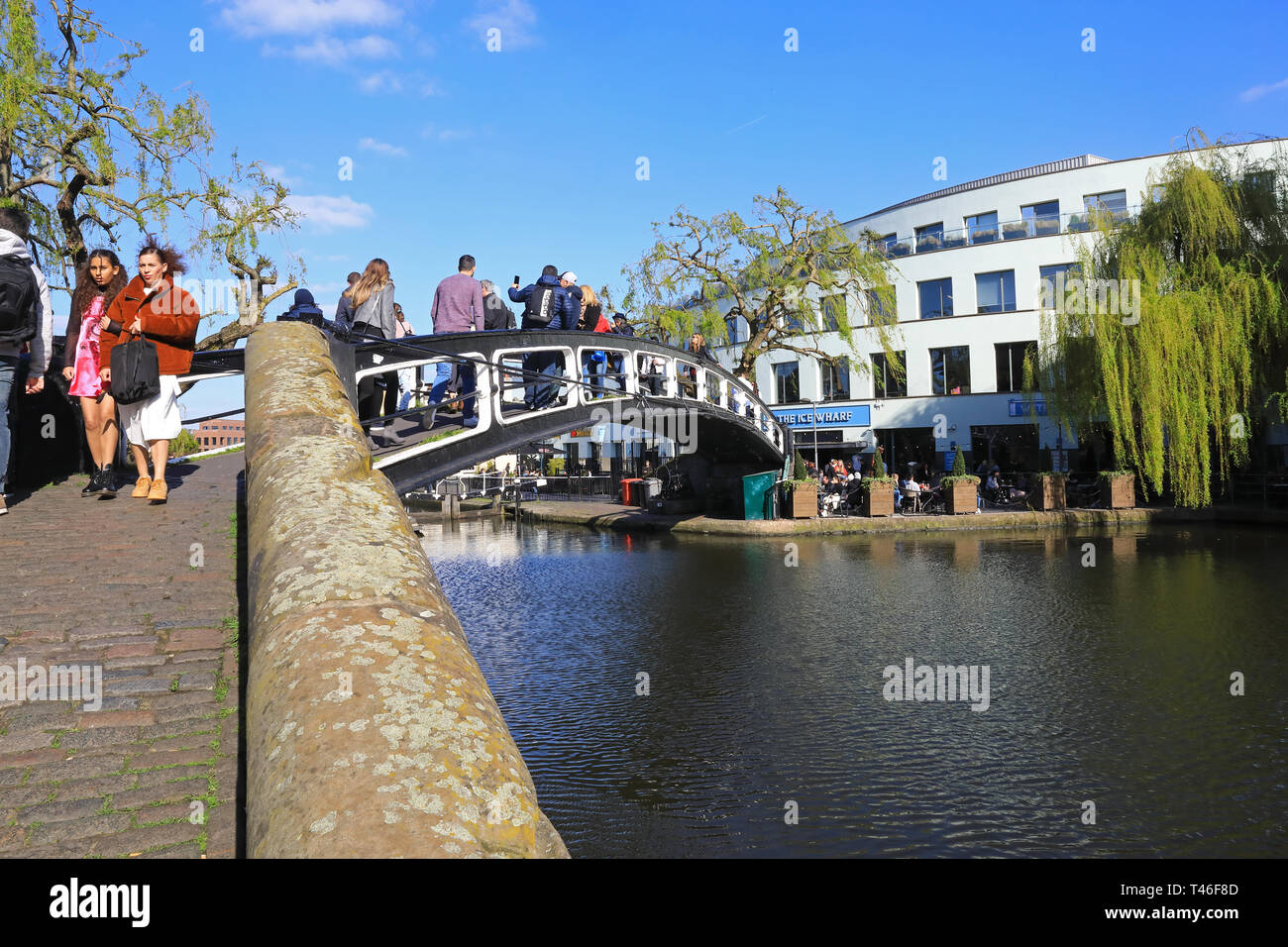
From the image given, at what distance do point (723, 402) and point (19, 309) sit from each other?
1672 cm

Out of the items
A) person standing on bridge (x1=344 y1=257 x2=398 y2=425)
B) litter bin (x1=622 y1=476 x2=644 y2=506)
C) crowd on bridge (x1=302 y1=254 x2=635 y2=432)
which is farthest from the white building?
person standing on bridge (x1=344 y1=257 x2=398 y2=425)

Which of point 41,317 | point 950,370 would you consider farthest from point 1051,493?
point 41,317

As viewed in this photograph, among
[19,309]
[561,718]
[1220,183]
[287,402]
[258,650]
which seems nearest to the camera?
[258,650]

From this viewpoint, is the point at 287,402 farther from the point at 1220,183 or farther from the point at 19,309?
the point at 1220,183

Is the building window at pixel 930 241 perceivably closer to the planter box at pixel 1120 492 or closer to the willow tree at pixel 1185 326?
the willow tree at pixel 1185 326

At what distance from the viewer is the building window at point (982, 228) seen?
35719 mm

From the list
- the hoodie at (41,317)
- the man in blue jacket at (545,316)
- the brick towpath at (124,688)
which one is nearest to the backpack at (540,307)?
the man in blue jacket at (545,316)

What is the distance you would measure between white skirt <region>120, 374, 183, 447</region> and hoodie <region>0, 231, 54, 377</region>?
2.73 ft

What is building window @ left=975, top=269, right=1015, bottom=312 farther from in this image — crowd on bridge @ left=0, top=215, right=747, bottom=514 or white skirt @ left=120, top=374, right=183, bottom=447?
white skirt @ left=120, top=374, right=183, bottom=447

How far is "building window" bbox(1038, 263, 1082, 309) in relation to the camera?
25.1m

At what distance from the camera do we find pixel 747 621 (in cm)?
1217

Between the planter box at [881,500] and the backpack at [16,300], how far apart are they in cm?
2191

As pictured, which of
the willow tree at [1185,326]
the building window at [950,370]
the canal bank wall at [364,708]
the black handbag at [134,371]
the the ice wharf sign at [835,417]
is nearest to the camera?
the canal bank wall at [364,708]

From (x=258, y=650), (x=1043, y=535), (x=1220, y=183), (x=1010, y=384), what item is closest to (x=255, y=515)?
(x=258, y=650)
